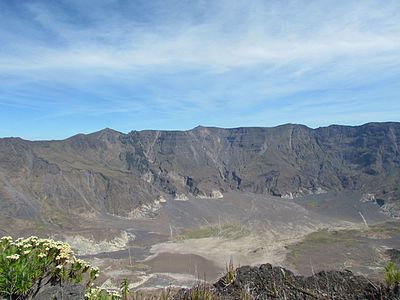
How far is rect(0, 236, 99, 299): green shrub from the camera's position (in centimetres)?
738

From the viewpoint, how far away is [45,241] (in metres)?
8.73

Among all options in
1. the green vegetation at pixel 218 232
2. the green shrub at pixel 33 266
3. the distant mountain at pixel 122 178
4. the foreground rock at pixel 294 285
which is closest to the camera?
the green shrub at pixel 33 266

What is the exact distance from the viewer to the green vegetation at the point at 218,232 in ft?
341

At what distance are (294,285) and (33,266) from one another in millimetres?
7608

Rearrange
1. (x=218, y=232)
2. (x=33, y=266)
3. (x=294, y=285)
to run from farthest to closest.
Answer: (x=218, y=232), (x=294, y=285), (x=33, y=266)

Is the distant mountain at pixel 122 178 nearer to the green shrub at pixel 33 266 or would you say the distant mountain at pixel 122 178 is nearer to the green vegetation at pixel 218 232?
the green vegetation at pixel 218 232

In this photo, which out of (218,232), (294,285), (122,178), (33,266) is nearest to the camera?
(33,266)

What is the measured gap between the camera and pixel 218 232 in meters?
108

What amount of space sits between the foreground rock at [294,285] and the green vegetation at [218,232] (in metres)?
89.5

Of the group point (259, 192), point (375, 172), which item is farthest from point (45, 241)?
point (375, 172)

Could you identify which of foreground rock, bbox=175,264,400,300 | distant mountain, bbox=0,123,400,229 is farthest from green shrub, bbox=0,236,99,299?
distant mountain, bbox=0,123,400,229

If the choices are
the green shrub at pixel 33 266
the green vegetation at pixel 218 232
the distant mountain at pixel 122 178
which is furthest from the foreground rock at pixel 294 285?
the distant mountain at pixel 122 178

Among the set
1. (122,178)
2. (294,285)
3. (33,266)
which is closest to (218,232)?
(122,178)

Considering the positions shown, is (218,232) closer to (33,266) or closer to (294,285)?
(294,285)
